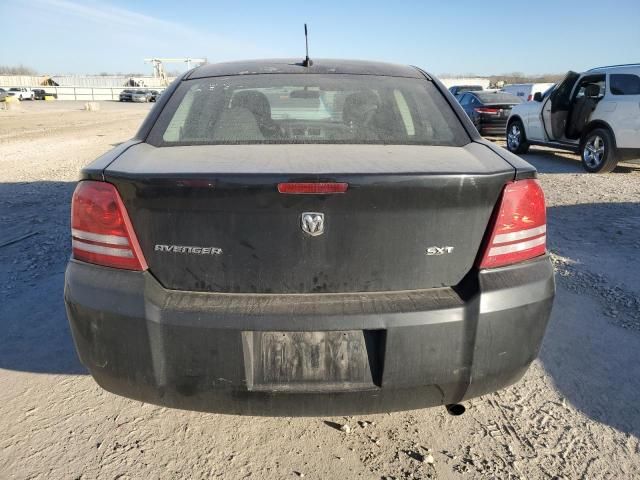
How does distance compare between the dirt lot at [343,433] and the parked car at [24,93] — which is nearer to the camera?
the dirt lot at [343,433]

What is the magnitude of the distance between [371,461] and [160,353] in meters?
1.03

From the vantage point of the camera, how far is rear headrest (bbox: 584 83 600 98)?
340 inches

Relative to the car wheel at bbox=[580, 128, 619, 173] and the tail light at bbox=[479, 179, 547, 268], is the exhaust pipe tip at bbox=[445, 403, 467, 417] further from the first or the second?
the car wheel at bbox=[580, 128, 619, 173]

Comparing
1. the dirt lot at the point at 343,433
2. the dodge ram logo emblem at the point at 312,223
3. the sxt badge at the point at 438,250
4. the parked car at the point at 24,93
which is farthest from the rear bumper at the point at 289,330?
the parked car at the point at 24,93

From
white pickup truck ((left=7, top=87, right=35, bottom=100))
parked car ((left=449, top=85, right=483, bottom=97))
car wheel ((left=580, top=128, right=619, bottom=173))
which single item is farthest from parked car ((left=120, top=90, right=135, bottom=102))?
car wheel ((left=580, top=128, right=619, bottom=173))

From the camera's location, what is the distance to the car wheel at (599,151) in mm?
8047

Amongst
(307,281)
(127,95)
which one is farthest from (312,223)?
(127,95)

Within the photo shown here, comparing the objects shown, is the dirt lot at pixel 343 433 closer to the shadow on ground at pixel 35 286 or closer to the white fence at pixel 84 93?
the shadow on ground at pixel 35 286

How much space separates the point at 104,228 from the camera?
182 cm

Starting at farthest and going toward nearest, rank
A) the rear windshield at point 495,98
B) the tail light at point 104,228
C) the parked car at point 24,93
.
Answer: the parked car at point 24,93, the rear windshield at point 495,98, the tail light at point 104,228

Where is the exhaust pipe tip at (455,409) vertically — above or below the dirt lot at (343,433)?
above

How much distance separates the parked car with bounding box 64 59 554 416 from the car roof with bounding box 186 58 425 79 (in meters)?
1.05

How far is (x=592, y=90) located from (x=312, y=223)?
9039mm

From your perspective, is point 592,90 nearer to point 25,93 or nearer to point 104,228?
point 104,228
